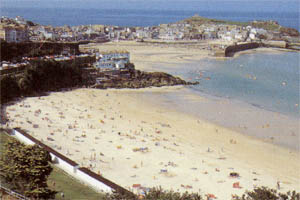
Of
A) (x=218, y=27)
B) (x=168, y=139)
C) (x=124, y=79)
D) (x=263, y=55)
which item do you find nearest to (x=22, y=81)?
(x=124, y=79)

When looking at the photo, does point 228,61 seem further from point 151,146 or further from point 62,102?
point 151,146

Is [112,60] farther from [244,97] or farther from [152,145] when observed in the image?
[152,145]

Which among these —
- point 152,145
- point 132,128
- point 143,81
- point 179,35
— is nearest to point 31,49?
point 143,81

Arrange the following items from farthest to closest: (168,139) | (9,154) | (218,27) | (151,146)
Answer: (218,27) → (168,139) → (151,146) → (9,154)

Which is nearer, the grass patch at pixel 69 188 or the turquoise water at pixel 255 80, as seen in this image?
the grass patch at pixel 69 188

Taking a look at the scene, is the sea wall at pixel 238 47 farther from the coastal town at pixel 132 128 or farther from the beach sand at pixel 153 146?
the beach sand at pixel 153 146

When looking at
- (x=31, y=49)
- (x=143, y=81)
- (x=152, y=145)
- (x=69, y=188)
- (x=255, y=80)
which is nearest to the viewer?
(x=69, y=188)

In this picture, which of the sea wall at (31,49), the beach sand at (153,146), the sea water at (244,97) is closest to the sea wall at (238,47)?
the sea water at (244,97)
